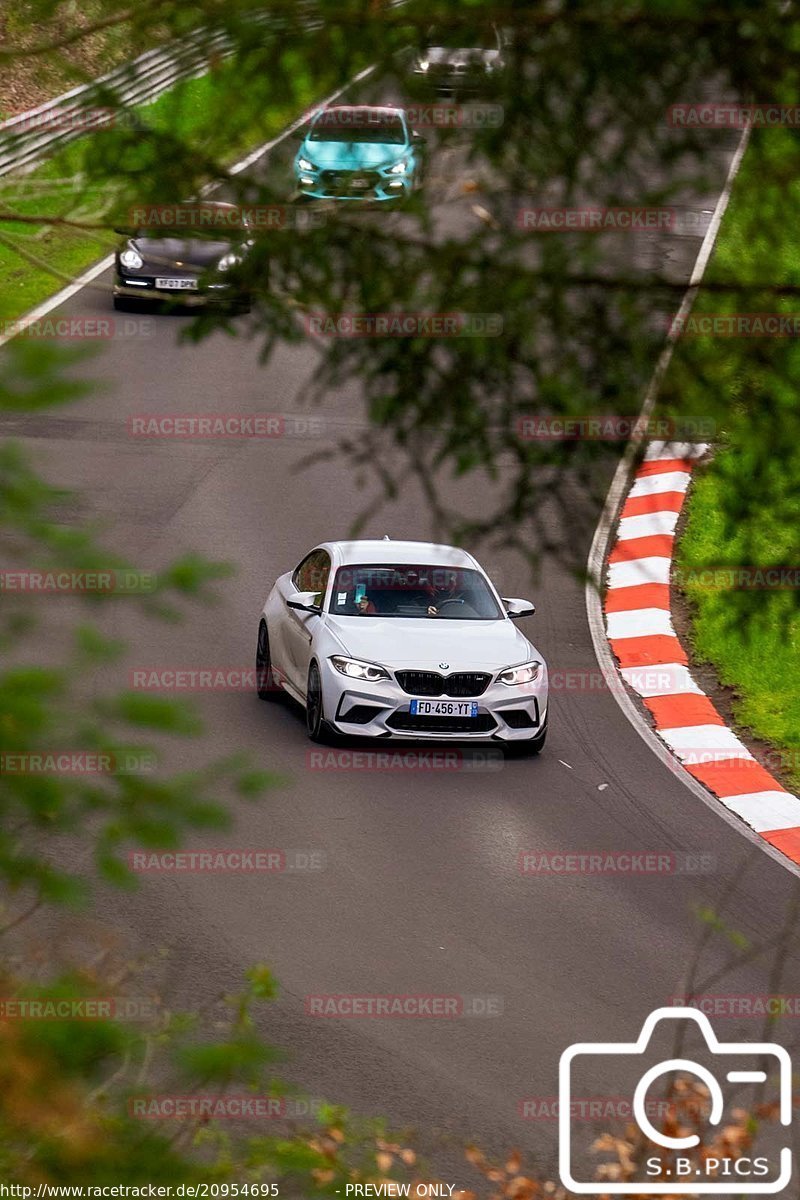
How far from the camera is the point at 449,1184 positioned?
7320 mm

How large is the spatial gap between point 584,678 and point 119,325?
14812 millimetres

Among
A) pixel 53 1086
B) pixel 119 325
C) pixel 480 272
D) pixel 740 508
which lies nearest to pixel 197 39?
pixel 480 272

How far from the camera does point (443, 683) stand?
46.0 ft

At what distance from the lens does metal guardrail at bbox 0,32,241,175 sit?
5.19 metres

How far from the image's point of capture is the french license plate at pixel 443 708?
1396cm

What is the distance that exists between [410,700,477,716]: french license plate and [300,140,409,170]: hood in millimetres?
8720
